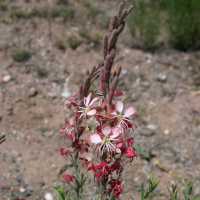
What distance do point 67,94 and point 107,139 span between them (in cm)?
303

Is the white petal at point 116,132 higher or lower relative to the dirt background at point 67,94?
higher

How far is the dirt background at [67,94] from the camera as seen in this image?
15.1 ft

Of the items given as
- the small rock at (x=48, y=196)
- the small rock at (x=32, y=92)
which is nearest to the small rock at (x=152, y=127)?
the small rock at (x=32, y=92)

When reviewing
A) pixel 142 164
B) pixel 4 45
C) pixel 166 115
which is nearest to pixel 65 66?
pixel 4 45

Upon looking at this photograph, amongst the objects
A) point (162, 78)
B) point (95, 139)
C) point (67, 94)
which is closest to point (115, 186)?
point (95, 139)

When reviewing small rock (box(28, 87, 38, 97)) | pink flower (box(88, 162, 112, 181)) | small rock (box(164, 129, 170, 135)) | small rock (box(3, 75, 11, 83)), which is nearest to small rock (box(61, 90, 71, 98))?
small rock (box(28, 87, 38, 97))

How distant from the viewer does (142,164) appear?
4770 mm

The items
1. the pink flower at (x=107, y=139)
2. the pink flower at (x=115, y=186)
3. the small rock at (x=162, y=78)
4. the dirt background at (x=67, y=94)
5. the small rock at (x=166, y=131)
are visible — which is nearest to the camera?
the pink flower at (x=107, y=139)

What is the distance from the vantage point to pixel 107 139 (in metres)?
2.38

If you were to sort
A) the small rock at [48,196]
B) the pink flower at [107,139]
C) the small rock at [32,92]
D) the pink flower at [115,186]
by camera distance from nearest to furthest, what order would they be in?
the pink flower at [107,139] < the pink flower at [115,186] < the small rock at [48,196] < the small rock at [32,92]

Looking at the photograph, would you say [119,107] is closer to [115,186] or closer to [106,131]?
[106,131]

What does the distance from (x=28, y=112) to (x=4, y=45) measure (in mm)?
1031

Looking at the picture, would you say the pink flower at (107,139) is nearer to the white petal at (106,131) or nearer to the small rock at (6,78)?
the white petal at (106,131)

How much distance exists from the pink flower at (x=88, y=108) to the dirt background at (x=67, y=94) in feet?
6.33
